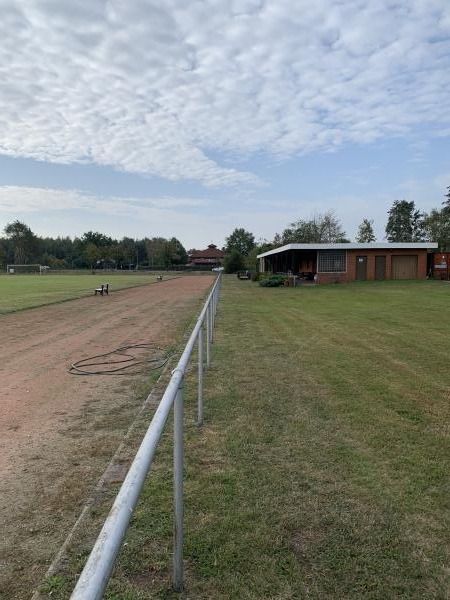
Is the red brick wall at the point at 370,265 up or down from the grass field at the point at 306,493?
up

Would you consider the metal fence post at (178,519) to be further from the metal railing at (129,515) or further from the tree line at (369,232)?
the tree line at (369,232)

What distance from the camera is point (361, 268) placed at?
38.8m

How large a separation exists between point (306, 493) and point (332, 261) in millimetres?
35902

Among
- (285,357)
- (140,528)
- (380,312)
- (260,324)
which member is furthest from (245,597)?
(380,312)

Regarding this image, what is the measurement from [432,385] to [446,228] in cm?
7146

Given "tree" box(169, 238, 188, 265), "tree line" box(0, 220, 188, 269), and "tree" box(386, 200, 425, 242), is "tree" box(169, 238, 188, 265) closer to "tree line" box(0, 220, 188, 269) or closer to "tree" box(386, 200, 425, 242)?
"tree line" box(0, 220, 188, 269)

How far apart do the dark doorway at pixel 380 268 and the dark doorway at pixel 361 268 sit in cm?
96

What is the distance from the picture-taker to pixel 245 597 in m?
2.66

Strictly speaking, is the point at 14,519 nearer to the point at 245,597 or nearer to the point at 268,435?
the point at 245,597

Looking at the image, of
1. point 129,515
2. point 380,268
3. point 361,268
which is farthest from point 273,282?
point 129,515

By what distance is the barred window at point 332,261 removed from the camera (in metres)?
38.6

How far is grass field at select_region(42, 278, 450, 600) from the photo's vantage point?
9.25ft

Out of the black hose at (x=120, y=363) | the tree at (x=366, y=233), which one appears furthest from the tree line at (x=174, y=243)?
the black hose at (x=120, y=363)

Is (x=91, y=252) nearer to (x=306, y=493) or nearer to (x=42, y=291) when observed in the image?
(x=42, y=291)
